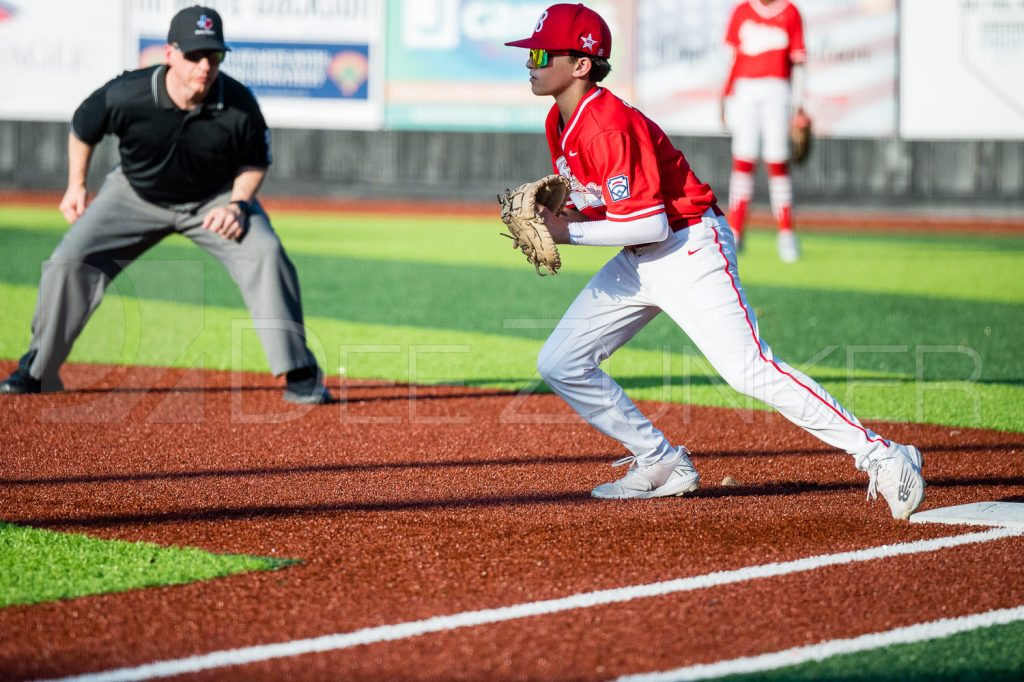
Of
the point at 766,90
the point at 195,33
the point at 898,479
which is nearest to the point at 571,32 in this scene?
the point at 898,479

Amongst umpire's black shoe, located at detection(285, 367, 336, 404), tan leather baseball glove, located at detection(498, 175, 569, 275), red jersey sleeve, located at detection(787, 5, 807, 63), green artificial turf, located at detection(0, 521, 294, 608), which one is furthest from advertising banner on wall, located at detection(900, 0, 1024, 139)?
green artificial turf, located at detection(0, 521, 294, 608)

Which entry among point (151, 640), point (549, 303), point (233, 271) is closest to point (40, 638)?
point (151, 640)

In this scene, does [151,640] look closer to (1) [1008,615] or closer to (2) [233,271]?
(1) [1008,615]

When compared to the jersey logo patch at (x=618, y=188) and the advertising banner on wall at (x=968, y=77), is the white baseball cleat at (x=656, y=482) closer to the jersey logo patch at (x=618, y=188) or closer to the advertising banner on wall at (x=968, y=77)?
the jersey logo patch at (x=618, y=188)

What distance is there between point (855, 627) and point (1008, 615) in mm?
457

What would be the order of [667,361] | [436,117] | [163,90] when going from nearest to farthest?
1. [163,90]
2. [667,361]
3. [436,117]

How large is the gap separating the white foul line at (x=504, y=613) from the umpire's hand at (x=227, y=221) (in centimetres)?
380

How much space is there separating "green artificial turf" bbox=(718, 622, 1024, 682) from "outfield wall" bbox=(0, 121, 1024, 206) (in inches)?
815

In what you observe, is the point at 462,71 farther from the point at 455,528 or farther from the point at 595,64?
the point at 455,528

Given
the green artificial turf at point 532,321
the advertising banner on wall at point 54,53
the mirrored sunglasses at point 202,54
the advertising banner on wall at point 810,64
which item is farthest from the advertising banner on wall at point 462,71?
the mirrored sunglasses at point 202,54

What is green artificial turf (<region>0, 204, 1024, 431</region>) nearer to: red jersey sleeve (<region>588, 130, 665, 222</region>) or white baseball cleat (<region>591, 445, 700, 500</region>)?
white baseball cleat (<region>591, 445, 700, 500</region>)

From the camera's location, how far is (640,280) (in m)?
4.98

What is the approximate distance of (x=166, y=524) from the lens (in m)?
4.69

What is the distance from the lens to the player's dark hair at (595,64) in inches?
191
